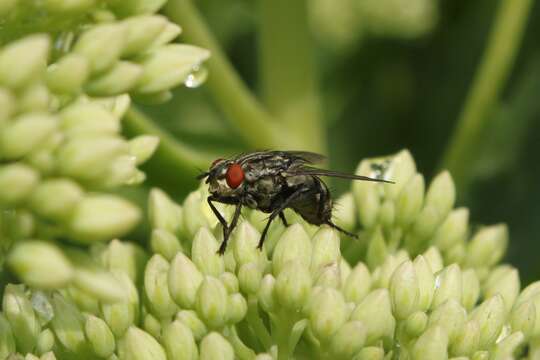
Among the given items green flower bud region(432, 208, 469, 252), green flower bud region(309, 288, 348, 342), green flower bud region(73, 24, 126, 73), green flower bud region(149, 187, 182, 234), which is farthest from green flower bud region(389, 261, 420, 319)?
green flower bud region(73, 24, 126, 73)

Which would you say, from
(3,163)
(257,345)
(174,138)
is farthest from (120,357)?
(174,138)

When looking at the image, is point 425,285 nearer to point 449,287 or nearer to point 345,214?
point 449,287

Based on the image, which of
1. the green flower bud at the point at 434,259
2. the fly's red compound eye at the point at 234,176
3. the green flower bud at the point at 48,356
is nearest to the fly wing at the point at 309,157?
the fly's red compound eye at the point at 234,176

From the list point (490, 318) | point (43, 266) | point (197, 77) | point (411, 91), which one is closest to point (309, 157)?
point (197, 77)

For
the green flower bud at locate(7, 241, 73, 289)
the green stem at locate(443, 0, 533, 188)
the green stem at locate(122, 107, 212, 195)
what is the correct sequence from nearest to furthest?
1. the green flower bud at locate(7, 241, 73, 289)
2. the green stem at locate(122, 107, 212, 195)
3. the green stem at locate(443, 0, 533, 188)

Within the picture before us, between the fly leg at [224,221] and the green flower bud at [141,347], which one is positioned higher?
the fly leg at [224,221]

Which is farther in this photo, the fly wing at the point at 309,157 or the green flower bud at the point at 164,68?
the fly wing at the point at 309,157

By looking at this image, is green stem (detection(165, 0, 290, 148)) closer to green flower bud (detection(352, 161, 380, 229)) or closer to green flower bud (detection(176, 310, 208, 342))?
green flower bud (detection(352, 161, 380, 229))

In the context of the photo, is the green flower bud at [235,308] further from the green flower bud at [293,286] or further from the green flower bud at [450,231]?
the green flower bud at [450,231]
